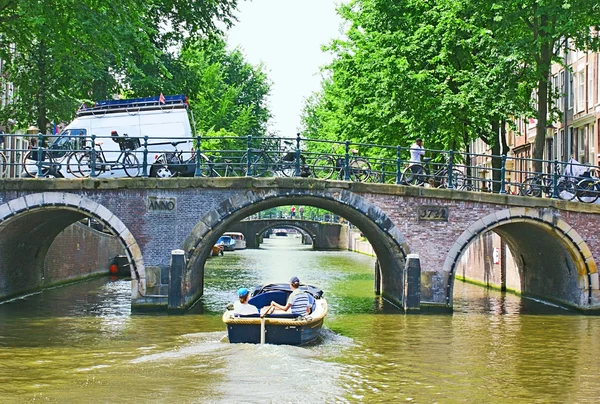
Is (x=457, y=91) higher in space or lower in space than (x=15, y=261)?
higher

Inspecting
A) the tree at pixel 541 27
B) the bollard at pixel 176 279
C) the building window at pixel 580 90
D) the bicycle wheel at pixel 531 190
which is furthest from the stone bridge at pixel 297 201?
the building window at pixel 580 90

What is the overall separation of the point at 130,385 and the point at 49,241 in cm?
1627

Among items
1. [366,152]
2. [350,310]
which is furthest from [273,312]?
[366,152]

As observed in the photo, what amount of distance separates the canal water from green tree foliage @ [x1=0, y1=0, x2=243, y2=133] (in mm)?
7122

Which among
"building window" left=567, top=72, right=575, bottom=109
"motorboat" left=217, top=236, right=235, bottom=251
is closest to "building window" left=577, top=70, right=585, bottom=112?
"building window" left=567, top=72, right=575, bottom=109

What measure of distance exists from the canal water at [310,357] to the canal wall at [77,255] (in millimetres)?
4577

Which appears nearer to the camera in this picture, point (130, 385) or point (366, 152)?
point (130, 385)

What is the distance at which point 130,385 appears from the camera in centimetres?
1474

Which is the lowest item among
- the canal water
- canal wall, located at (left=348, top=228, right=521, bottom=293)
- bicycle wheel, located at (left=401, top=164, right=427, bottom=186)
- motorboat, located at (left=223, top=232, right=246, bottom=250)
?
the canal water

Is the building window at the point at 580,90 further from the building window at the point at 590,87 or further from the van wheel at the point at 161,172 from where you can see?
the van wheel at the point at 161,172

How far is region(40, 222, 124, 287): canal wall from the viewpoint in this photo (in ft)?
104

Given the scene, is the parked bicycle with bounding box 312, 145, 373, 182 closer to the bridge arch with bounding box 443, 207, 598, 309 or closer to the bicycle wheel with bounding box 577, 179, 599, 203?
the bridge arch with bounding box 443, 207, 598, 309

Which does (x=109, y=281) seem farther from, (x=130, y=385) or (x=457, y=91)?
(x=130, y=385)

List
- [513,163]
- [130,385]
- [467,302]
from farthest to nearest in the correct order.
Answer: [513,163], [467,302], [130,385]
